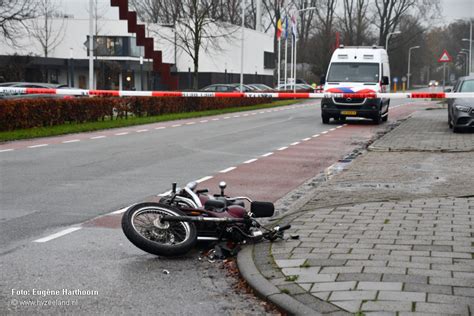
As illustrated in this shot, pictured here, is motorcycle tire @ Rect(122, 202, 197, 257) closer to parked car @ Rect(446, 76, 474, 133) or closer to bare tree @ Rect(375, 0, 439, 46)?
parked car @ Rect(446, 76, 474, 133)

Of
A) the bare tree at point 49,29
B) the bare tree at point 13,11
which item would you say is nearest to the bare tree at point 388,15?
the bare tree at point 49,29

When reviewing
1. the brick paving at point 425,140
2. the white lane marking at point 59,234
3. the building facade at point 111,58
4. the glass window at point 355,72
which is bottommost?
the white lane marking at point 59,234

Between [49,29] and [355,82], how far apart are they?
44.1m

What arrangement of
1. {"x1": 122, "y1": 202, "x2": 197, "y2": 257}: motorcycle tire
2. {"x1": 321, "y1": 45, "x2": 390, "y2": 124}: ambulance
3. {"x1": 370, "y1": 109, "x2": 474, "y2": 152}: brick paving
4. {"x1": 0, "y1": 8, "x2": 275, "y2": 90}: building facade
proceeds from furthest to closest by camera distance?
1. {"x1": 0, "y1": 8, "x2": 275, "y2": 90}: building facade
2. {"x1": 321, "y1": 45, "x2": 390, "y2": 124}: ambulance
3. {"x1": 370, "y1": 109, "x2": 474, "y2": 152}: brick paving
4. {"x1": 122, "y1": 202, "x2": 197, "y2": 257}: motorcycle tire

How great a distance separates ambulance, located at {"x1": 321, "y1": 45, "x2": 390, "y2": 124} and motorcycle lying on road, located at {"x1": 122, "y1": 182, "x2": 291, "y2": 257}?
20.1 m

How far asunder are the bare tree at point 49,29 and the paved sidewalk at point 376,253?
53.0 metres

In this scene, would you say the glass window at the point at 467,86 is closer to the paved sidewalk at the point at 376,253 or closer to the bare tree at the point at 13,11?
the paved sidewalk at the point at 376,253

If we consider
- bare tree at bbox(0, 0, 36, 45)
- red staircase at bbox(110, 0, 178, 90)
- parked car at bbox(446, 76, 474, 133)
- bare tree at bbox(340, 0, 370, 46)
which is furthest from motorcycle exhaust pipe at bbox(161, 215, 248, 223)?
bare tree at bbox(340, 0, 370, 46)

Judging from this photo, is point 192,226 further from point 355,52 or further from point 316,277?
point 355,52

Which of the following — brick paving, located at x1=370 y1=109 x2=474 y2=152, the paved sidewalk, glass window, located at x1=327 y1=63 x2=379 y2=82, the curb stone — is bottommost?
the curb stone

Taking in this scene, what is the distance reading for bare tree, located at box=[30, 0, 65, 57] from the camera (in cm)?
6162

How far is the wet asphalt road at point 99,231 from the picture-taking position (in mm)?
5422

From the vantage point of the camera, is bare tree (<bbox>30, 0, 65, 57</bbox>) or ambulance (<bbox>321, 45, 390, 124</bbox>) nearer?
ambulance (<bbox>321, 45, 390, 124</bbox>)

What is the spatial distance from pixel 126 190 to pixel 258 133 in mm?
12746
